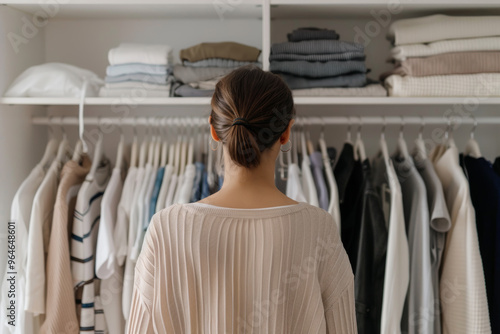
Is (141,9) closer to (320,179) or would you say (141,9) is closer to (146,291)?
(320,179)

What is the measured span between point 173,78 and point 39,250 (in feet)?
2.37

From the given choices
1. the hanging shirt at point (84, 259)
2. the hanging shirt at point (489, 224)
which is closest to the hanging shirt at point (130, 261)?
the hanging shirt at point (84, 259)

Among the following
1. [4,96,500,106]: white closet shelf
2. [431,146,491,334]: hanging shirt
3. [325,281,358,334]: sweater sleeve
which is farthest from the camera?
[4,96,500,106]: white closet shelf

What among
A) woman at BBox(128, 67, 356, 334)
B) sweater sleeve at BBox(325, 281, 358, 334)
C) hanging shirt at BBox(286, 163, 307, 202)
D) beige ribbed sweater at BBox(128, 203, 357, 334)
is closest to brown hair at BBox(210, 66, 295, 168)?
woman at BBox(128, 67, 356, 334)

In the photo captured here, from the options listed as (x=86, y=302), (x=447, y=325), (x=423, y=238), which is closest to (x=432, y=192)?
(x=423, y=238)

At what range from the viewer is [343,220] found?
1703 mm

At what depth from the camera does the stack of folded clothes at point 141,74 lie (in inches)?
67.6

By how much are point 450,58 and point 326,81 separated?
1.36ft

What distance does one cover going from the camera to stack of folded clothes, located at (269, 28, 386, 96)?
168 cm

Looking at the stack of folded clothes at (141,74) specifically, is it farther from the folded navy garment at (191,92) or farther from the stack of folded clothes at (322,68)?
the stack of folded clothes at (322,68)

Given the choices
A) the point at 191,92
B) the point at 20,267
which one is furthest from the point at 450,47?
the point at 20,267

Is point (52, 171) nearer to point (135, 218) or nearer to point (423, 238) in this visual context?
point (135, 218)

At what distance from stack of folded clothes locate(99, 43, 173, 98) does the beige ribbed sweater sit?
2.73 ft

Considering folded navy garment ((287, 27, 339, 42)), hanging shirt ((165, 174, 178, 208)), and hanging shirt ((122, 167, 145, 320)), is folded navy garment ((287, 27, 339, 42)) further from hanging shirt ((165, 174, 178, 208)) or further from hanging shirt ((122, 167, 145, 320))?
hanging shirt ((122, 167, 145, 320))
